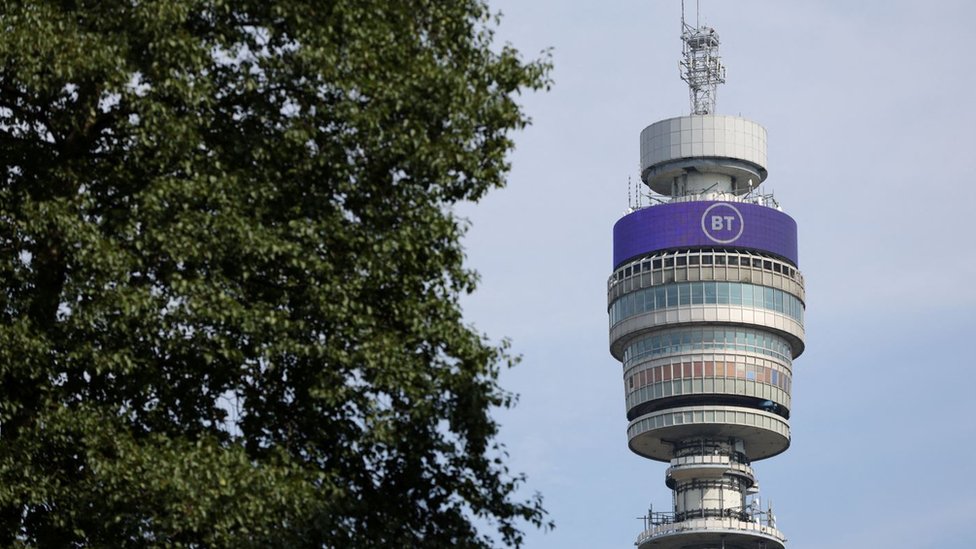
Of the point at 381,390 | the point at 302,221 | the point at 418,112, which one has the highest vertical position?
the point at 418,112

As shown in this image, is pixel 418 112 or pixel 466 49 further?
pixel 466 49

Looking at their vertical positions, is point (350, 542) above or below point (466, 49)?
below

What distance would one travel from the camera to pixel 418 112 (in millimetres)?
35656

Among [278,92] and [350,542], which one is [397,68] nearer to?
[278,92]

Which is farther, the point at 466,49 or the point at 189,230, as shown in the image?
the point at 466,49

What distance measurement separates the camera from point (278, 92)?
3656 centimetres

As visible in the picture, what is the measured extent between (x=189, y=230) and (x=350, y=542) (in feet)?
21.3

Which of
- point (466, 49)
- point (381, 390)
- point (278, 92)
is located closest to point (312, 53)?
point (278, 92)

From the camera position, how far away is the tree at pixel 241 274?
3353cm

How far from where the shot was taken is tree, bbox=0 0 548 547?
33.5 meters

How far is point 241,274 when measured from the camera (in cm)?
3491

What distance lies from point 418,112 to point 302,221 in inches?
123

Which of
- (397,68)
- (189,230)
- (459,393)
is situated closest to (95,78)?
(189,230)

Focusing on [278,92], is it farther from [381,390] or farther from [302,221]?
[381,390]
